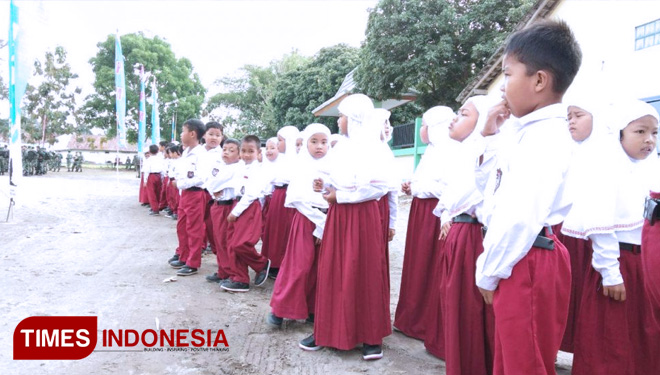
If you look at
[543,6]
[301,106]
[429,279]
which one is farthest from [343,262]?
[301,106]

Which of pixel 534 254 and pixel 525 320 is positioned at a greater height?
pixel 534 254

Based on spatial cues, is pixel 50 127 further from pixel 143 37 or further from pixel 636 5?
pixel 636 5

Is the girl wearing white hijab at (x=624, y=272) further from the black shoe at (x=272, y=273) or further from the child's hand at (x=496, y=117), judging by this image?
the black shoe at (x=272, y=273)

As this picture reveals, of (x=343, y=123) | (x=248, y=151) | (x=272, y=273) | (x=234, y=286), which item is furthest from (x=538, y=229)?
(x=272, y=273)

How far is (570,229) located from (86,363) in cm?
326

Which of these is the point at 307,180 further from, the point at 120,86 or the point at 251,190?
the point at 120,86

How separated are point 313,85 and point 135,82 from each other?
16.4 metres

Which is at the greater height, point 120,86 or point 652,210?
point 120,86

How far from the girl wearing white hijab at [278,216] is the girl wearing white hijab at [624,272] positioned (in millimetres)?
3516

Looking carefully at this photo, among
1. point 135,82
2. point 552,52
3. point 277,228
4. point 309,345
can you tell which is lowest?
point 309,345

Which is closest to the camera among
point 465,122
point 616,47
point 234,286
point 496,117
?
point 496,117

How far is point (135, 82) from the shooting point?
35500 mm

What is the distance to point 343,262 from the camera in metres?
3.58

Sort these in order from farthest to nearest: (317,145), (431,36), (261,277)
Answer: (431,36) < (261,277) < (317,145)
